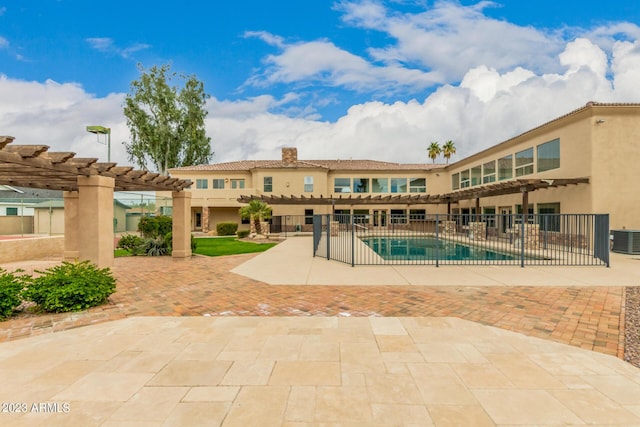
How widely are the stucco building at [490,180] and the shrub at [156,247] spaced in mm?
9704

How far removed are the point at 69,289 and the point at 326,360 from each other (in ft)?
18.3

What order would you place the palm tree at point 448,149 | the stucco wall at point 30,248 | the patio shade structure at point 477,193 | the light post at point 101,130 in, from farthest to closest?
the palm tree at point 448,149 < the light post at point 101,130 < the patio shade structure at point 477,193 < the stucco wall at point 30,248

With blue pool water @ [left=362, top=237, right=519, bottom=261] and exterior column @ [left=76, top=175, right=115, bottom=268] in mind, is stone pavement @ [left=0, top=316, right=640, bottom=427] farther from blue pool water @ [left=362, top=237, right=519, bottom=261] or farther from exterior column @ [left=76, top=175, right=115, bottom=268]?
blue pool water @ [left=362, top=237, right=519, bottom=261]

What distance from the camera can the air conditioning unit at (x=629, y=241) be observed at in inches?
562

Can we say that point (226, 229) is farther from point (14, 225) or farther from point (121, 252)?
point (14, 225)

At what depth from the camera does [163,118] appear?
35.8 meters

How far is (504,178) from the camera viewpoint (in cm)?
2344

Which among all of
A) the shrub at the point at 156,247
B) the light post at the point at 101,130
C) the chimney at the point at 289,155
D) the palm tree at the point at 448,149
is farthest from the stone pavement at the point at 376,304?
the palm tree at the point at 448,149

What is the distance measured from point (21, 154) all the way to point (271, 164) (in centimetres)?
2837

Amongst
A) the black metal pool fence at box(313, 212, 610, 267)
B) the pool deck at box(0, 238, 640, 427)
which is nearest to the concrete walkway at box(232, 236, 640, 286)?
the black metal pool fence at box(313, 212, 610, 267)

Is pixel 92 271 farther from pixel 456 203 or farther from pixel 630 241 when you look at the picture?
pixel 456 203

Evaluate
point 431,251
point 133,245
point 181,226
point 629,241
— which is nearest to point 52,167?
point 181,226

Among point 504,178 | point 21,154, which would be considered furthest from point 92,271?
point 504,178

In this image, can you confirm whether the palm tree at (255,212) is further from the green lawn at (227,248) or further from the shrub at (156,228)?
the shrub at (156,228)
